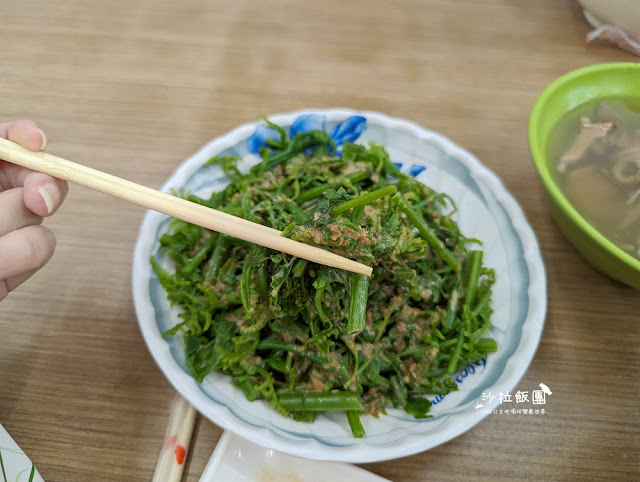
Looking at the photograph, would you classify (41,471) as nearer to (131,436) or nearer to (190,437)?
(131,436)

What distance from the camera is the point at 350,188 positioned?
5.45 ft

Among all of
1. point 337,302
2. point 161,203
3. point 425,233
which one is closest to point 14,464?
point 161,203

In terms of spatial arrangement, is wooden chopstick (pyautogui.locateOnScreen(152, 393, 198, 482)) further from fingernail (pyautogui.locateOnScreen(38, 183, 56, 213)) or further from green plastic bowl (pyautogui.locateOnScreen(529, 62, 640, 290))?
green plastic bowl (pyautogui.locateOnScreen(529, 62, 640, 290))

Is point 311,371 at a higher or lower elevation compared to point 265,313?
lower

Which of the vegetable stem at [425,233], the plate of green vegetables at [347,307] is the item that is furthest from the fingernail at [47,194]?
the vegetable stem at [425,233]

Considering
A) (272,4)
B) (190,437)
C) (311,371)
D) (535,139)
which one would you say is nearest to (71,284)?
(190,437)

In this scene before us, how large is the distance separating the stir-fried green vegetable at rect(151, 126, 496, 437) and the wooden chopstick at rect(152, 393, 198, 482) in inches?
6.8

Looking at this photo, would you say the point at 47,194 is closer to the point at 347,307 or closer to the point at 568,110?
the point at 347,307

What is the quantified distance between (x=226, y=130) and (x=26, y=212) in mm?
1154

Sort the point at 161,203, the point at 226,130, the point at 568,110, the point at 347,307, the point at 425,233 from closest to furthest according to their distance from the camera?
the point at 161,203 < the point at 347,307 < the point at 425,233 < the point at 568,110 < the point at 226,130

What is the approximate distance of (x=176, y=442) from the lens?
1406 millimetres

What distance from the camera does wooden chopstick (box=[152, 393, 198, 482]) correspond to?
4.48 feet

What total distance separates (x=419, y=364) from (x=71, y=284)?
1428mm

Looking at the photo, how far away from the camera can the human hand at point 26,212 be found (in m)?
1.24
